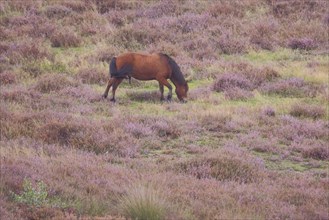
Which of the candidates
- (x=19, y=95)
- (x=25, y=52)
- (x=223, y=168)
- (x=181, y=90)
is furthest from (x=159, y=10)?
(x=223, y=168)

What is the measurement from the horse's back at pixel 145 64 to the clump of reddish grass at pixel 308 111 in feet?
11.3

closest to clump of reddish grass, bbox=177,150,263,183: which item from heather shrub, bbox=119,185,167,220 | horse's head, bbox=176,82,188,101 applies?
heather shrub, bbox=119,185,167,220

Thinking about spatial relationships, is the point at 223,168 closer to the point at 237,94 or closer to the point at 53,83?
the point at 237,94

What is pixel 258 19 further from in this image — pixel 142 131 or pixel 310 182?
pixel 310 182

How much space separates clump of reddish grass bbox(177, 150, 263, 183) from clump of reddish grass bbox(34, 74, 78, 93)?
748cm

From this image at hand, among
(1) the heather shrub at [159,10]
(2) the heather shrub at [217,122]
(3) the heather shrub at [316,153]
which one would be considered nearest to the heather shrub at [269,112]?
(2) the heather shrub at [217,122]

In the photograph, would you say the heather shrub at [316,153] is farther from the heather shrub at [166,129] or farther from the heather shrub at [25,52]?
the heather shrub at [25,52]

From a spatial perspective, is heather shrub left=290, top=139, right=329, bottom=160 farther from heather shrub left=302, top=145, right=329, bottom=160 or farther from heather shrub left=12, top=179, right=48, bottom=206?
heather shrub left=12, top=179, right=48, bottom=206

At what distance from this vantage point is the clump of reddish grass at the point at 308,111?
14.4 m

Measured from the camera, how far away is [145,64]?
52.0 ft

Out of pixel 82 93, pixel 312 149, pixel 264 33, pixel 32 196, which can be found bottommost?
pixel 264 33

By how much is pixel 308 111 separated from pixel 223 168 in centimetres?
532

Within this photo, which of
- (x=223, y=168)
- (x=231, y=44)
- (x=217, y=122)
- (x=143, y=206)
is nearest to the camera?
(x=143, y=206)

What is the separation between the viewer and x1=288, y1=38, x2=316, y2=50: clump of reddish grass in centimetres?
2183
